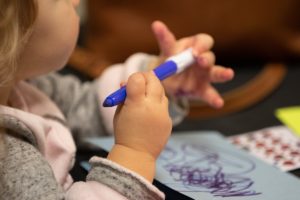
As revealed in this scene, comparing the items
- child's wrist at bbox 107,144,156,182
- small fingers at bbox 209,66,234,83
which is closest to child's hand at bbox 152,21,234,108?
small fingers at bbox 209,66,234,83

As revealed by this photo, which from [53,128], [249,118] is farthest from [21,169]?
[249,118]

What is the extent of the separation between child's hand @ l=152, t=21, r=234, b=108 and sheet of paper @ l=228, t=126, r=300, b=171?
0.19 feet

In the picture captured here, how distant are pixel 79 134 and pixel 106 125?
0.13 ft

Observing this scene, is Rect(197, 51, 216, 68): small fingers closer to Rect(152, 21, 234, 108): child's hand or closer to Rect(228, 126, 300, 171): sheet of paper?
Rect(152, 21, 234, 108): child's hand

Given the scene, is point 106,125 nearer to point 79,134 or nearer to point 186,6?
point 79,134

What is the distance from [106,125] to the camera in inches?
27.5

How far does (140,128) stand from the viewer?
47 centimetres

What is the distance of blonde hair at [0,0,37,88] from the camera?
45 cm

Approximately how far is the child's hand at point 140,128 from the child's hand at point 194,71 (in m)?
0.19

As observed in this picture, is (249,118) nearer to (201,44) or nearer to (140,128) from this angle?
(201,44)

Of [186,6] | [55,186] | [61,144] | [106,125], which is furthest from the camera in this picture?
[186,6]

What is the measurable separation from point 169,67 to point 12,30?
0.19 metres

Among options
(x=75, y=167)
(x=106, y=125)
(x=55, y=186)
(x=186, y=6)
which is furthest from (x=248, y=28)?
(x=55, y=186)

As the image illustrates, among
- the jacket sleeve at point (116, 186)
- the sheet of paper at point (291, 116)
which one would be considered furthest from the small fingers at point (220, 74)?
the jacket sleeve at point (116, 186)
